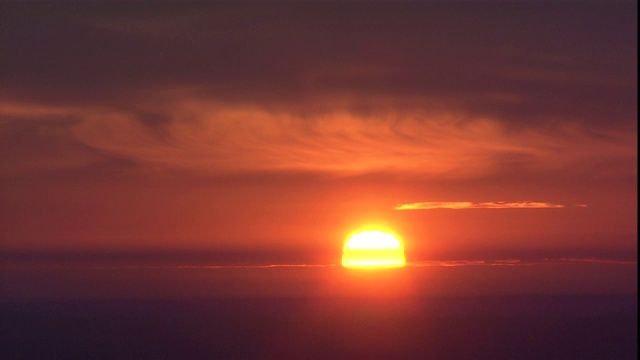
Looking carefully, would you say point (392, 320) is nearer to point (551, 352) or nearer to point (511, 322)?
point (511, 322)

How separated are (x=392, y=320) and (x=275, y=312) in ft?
23.9

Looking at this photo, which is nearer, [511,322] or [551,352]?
[551,352]

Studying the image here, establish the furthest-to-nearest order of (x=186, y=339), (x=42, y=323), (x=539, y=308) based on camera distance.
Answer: (x=539, y=308)
(x=42, y=323)
(x=186, y=339)

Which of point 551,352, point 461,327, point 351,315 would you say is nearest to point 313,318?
point 351,315

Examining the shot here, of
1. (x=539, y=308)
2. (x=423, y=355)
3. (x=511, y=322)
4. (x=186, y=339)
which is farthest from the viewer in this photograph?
(x=539, y=308)

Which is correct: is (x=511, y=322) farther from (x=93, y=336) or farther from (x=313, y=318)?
(x=93, y=336)

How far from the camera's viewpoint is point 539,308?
51.6m

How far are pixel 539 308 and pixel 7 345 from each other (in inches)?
1074

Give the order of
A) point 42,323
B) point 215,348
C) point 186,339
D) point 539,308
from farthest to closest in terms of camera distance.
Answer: point 539,308, point 42,323, point 186,339, point 215,348

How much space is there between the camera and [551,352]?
1438 inches

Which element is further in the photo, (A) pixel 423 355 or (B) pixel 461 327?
(B) pixel 461 327

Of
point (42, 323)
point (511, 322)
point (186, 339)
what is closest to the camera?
point (186, 339)

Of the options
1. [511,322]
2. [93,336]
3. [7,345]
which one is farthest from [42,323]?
[511,322]

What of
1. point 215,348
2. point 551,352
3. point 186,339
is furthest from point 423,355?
point 186,339
